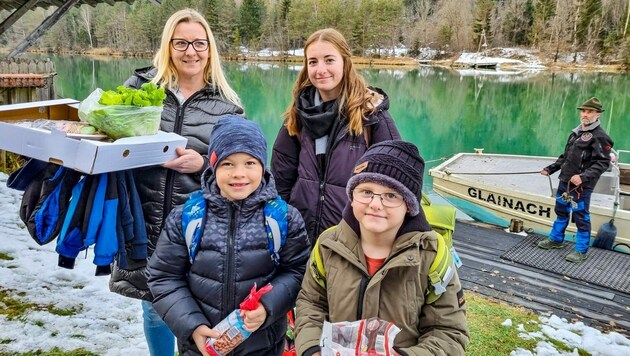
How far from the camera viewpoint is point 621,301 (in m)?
4.46

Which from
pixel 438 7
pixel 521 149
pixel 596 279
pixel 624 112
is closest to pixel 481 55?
pixel 438 7

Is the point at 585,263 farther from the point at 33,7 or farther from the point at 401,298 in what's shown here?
the point at 33,7

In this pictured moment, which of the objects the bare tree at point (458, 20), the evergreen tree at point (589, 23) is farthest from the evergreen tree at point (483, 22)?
the evergreen tree at point (589, 23)

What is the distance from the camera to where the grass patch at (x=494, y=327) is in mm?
3254

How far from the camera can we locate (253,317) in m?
1.46

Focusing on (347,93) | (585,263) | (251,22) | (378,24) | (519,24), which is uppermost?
(519,24)

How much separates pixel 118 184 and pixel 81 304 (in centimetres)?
149

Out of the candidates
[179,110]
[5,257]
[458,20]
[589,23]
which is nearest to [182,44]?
[179,110]

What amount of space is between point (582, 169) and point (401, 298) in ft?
15.6

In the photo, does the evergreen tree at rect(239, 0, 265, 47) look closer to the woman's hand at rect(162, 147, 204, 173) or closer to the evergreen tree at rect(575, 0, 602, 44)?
the evergreen tree at rect(575, 0, 602, 44)

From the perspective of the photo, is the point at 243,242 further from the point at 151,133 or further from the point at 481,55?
the point at 481,55

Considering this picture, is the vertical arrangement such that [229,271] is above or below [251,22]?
below

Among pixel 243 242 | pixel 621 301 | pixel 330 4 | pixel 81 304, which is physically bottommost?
pixel 621 301

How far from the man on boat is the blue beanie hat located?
4.54m
